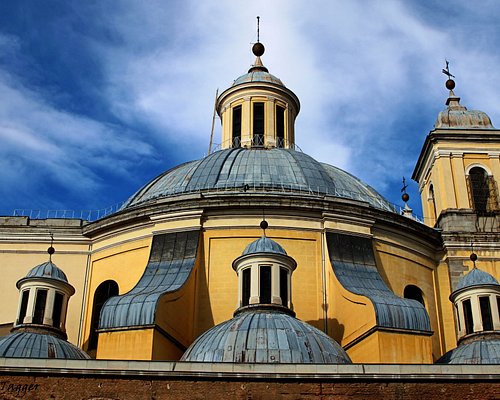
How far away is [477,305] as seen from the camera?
837 inches

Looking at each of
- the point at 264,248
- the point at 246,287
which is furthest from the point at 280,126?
the point at 246,287

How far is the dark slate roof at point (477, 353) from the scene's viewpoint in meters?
19.2

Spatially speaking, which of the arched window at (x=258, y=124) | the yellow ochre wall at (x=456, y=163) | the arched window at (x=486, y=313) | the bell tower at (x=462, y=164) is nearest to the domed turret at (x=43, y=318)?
the arched window at (x=486, y=313)

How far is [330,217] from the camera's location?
79.1ft

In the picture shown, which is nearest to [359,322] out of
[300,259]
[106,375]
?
[300,259]

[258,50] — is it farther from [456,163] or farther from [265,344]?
[265,344]

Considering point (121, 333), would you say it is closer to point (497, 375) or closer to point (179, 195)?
point (179, 195)

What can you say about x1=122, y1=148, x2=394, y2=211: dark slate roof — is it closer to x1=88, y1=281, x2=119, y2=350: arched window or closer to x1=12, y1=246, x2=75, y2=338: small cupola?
x1=88, y1=281, x2=119, y2=350: arched window

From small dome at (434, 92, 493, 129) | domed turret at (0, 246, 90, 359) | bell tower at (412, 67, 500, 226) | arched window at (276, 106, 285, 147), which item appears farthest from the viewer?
arched window at (276, 106, 285, 147)

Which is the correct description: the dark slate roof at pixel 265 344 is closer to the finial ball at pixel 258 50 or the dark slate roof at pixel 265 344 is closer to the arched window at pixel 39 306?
the arched window at pixel 39 306

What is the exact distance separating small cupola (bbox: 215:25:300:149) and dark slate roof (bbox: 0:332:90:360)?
43.2ft

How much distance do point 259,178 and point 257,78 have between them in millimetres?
7836

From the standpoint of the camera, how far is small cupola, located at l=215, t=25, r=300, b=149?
103 ft

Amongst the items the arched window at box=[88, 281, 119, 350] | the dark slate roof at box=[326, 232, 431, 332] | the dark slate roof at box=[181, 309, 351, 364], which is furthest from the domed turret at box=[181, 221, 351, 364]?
the arched window at box=[88, 281, 119, 350]
